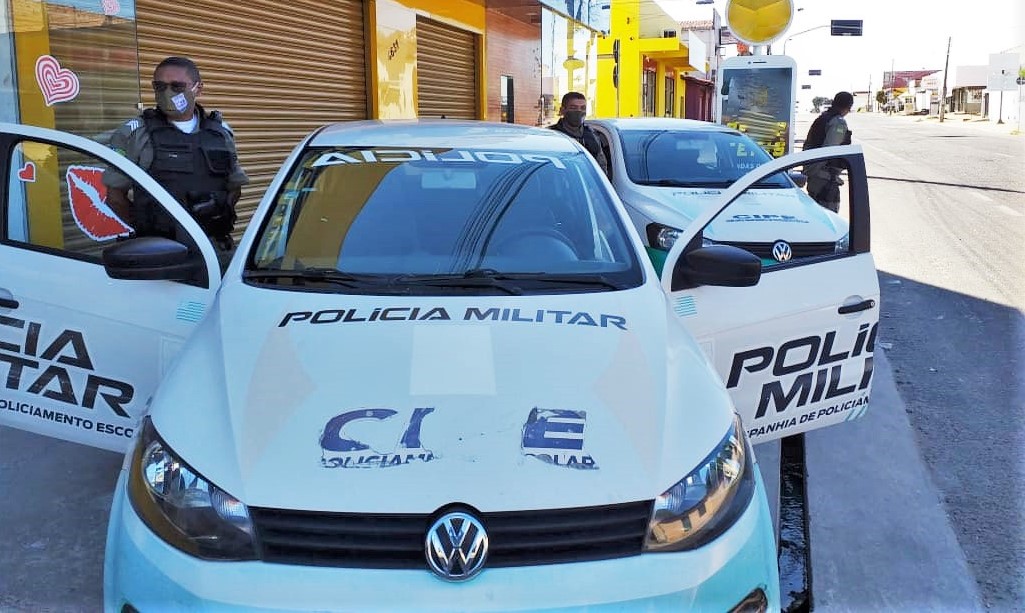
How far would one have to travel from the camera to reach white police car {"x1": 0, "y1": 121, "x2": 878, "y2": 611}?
6.48 feet

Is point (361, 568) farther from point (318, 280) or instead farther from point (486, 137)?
point (486, 137)

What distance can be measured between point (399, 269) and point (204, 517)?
3.83ft

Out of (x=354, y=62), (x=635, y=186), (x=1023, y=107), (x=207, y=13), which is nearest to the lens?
(x=635, y=186)

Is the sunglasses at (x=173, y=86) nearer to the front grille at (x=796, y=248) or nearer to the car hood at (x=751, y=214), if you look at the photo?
the car hood at (x=751, y=214)

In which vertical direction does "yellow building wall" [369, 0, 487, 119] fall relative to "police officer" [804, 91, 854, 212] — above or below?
above

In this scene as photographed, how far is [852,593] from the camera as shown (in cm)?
318

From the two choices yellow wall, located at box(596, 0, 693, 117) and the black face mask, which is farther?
yellow wall, located at box(596, 0, 693, 117)

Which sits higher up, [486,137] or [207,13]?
[207,13]

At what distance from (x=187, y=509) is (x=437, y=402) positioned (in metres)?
0.62

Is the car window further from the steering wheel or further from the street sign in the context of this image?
the street sign

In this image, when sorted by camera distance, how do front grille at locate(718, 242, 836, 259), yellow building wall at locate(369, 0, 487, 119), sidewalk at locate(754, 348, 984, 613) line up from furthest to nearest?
1. yellow building wall at locate(369, 0, 487, 119)
2. front grille at locate(718, 242, 836, 259)
3. sidewalk at locate(754, 348, 984, 613)

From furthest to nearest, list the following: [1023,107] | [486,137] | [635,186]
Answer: [1023,107] → [635,186] → [486,137]

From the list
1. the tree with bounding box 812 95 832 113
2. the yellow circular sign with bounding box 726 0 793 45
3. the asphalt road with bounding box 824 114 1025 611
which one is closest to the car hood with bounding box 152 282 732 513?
the asphalt road with bounding box 824 114 1025 611

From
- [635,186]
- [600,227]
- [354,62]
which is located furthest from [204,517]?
[354,62]
